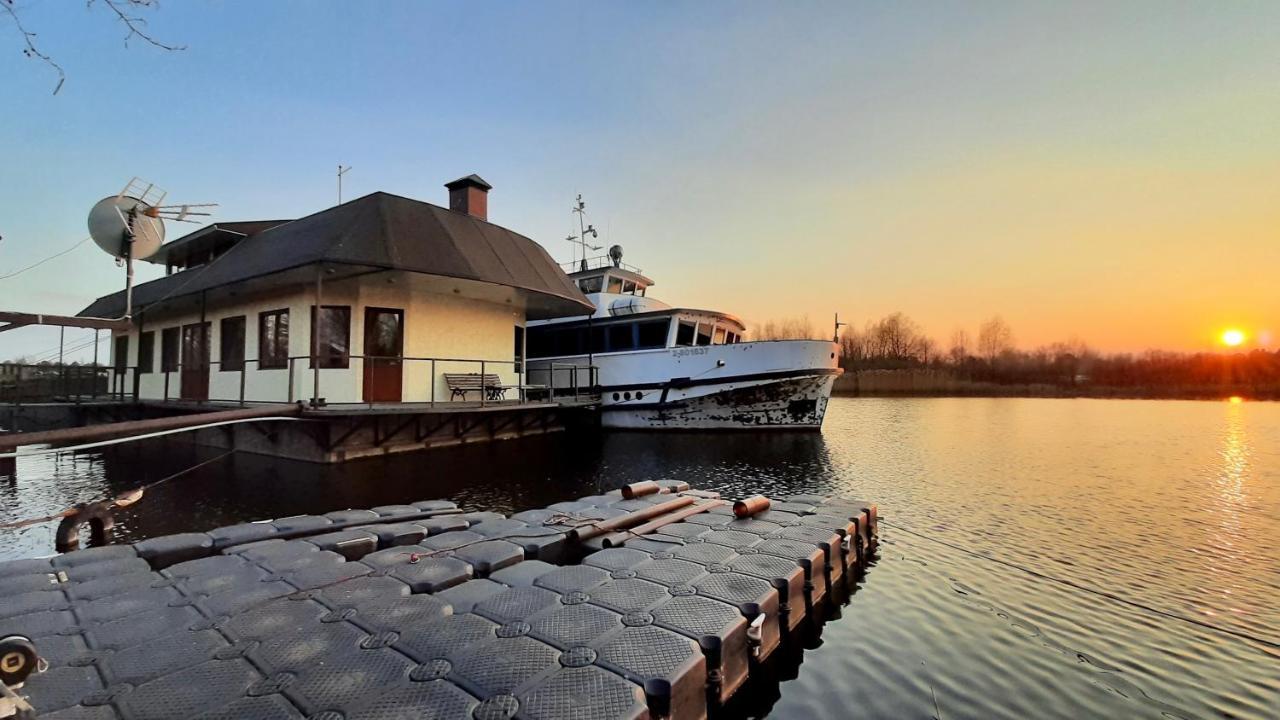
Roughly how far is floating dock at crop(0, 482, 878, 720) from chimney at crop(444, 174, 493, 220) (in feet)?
42.4

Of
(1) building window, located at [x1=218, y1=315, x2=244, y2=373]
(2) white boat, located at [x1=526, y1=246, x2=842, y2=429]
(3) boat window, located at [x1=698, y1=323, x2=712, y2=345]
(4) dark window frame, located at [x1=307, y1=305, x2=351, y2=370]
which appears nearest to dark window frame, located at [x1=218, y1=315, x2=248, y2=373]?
(1) building window, located at [x1=218, y1=315, x2=244, y2=373]

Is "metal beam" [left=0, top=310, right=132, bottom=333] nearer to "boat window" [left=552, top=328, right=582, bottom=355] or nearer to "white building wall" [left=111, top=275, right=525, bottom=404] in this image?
"white building wall" [left=111, top=275, right=525, bottom=404]

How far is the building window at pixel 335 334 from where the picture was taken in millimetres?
12273

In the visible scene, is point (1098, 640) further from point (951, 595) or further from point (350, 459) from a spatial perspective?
point (350, 459)

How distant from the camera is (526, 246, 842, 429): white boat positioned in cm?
1753

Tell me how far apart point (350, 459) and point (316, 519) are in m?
6.86

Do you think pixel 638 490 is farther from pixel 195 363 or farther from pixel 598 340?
pixel 195 363

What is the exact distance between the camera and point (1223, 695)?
11.5 ft

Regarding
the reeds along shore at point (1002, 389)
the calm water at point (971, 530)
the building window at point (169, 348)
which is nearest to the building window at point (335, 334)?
the calm water at point (971, 530)

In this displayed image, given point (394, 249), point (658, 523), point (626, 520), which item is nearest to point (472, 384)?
point (394, 249)

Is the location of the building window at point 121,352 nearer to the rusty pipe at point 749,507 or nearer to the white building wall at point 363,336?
the white building wall at point 363,336

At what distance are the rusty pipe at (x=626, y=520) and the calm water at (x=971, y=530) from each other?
2.27 meters

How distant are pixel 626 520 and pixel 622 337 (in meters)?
13.8

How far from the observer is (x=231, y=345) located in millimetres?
14445
